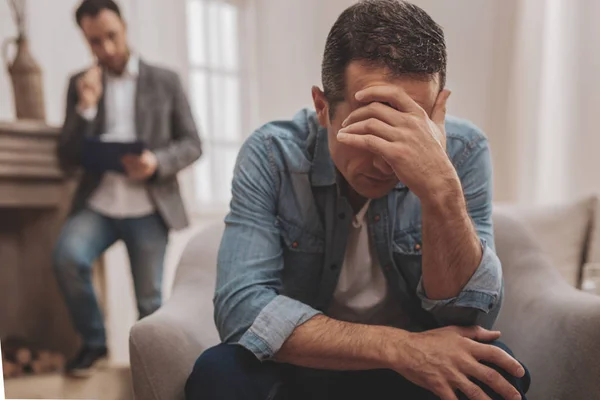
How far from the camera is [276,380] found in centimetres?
76

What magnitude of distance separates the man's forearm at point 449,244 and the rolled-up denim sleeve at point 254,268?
0.18 metres

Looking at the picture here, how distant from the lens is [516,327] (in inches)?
39.3

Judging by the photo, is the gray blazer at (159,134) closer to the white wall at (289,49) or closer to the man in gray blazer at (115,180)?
the man in gray blazer at (115,180)

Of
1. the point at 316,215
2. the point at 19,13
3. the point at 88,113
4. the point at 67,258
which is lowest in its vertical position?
the point at 67,258

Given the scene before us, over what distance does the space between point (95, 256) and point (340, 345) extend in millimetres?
837

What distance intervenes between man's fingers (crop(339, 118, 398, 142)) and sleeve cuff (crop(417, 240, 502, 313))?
0.21 metres

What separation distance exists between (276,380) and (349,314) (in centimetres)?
22

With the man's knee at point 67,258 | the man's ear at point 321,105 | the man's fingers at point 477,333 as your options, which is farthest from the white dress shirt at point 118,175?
the man's fingers at point 477,333

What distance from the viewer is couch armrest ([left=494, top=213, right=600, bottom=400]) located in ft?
2.85

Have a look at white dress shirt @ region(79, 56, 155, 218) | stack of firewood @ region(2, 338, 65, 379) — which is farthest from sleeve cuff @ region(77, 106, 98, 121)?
stack of firewood @ region(2, 338, 65, 379)

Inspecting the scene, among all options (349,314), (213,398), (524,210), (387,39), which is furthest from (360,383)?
(524,210)

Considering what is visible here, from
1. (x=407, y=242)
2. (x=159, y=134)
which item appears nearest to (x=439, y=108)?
(x=407, y=242)

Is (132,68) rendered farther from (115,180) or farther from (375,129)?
(375,129)

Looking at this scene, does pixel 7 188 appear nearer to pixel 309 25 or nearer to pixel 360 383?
pixel 309 25
